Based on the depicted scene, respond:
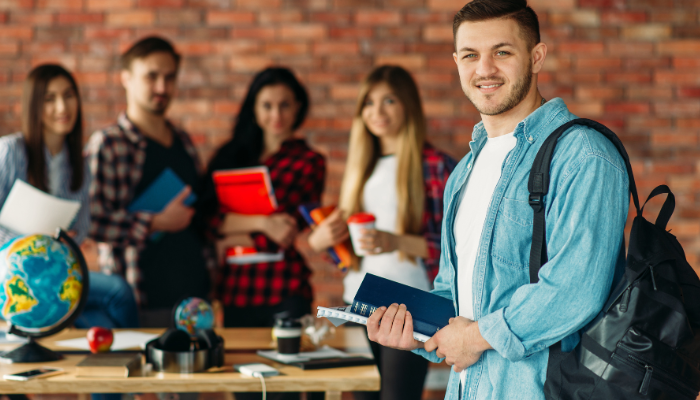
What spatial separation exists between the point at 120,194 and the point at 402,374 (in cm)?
152

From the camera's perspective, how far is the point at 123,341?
2043 millimetres

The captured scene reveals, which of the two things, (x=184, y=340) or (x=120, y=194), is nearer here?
(x=184, y=340)

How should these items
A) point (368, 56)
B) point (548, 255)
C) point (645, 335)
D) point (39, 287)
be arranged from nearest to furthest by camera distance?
point (645, 335) < point (548, 255) < point (39, 287) < point (368, 56)

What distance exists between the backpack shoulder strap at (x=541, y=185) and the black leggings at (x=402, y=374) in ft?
3.49

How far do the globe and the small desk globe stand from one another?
313 mm

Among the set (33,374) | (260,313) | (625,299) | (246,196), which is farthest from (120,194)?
(625,299)

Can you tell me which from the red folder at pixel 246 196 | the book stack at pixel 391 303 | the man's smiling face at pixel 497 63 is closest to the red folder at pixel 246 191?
the red folder at pixel 246 196

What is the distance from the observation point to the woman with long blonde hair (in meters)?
2.29

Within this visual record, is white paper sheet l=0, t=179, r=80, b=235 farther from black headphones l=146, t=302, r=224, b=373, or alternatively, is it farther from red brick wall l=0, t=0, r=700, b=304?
red brick wall l=0, t=0, r=700, b=304

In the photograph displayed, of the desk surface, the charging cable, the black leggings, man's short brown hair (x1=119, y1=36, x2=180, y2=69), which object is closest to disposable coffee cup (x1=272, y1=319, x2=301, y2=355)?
the desk surface

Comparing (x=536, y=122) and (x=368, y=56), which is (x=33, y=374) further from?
(x=368, y=56)

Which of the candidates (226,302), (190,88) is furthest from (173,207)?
(190,88)

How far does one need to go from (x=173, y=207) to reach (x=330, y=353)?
109 cm

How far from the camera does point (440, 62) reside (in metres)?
3.65
